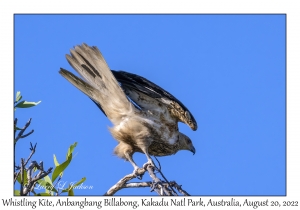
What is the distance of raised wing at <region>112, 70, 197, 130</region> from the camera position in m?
7.35

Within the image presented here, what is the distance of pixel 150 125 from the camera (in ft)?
25.2

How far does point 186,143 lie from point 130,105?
1502 millimetres

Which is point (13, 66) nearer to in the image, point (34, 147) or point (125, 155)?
point (34, 147)

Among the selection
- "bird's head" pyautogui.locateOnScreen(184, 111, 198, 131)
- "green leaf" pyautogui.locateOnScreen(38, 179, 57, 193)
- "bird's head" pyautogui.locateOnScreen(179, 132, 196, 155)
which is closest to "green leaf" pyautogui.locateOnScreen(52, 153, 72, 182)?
"green leaf" pyautogui.locateOnScreen(38, 179, 57, 193)

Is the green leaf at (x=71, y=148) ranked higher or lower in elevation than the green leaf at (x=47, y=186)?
higher

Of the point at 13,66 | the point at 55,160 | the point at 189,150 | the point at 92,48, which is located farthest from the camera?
the point at 189,150

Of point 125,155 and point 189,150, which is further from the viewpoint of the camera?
point 189,150

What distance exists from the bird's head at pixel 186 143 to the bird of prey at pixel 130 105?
0.49 meters

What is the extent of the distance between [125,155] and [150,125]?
22.0 inches

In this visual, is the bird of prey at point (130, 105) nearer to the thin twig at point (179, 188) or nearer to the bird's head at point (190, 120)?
the bird's head at point (190, 120)

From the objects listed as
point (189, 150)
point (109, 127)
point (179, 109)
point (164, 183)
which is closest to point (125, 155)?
point (109, 127)

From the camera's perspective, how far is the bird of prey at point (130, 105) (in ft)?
24.2

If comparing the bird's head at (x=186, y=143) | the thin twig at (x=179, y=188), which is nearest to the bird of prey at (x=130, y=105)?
the bird's head at (x=186, y=143)

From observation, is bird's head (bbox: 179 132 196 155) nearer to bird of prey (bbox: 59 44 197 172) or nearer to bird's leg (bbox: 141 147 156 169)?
bird of prey (bbox: 59 44 197 172)
